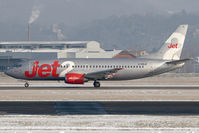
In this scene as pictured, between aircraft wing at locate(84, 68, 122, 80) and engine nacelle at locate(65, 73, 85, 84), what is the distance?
3.79 ft

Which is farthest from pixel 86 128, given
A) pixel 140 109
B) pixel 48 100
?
pixel 48 100

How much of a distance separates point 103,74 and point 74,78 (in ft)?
13.0

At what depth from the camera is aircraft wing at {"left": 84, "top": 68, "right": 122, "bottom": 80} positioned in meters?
54.7

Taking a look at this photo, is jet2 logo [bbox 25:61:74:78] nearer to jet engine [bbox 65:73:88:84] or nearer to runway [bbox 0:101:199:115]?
jet engine [bbox 65:73:88:84]

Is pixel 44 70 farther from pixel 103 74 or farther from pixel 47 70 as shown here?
pixel 103 74

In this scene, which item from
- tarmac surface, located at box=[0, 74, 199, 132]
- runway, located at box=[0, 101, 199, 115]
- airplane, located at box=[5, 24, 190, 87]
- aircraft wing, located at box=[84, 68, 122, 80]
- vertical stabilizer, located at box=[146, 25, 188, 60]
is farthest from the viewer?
vertical stabilizer, located at box=[146, 25, 188, 60]

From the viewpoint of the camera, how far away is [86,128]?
22156 mm

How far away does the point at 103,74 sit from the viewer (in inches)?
2178

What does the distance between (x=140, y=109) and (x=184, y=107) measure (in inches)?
140

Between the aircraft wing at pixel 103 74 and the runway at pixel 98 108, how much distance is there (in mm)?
18703

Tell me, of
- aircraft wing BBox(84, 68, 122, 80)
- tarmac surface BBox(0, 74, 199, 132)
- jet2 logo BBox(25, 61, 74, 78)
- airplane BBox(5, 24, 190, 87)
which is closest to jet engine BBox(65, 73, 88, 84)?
airplane BBox(5, 24, 190, 87)

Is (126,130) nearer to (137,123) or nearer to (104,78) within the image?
(137,123)

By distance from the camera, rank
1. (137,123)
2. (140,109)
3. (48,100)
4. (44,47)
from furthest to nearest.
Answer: (44,47)
(48,100)
(140,109)
(137,123)

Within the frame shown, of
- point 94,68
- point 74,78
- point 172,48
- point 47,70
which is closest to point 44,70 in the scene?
point 47,70
